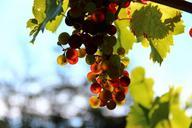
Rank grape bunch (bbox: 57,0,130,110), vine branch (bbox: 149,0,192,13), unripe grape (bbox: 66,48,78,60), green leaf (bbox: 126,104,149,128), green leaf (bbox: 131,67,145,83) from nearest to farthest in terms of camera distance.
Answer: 1. vine branch (bbox: 149,0,192,13)
2. grape bunch (bbox: 57,0,130,110)
3. unripe grape (bbox: 66,48,78,60)
4. green leaf (bbox: 126,104,149,128)
5. green leaf (bbox: 131,67,145,83)

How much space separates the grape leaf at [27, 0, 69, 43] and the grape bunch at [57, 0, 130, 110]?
0.10 ft

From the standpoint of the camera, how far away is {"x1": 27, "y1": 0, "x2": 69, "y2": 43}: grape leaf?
1225 mm

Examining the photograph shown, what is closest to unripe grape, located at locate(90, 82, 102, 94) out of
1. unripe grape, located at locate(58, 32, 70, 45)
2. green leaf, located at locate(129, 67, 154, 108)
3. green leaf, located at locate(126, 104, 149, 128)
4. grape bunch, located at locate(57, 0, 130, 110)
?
grape bunch, located at locate(57, 0, 130, 110)

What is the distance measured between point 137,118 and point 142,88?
220 millimetres

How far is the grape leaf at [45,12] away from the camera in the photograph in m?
1.22

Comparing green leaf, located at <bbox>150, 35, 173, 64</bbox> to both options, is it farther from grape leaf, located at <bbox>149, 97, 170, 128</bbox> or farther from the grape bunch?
grape leaf, located at <bbox>149, 97, 170, 128</bbox>

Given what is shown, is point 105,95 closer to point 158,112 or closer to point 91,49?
point 91,49

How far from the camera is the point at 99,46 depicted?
4.25ft

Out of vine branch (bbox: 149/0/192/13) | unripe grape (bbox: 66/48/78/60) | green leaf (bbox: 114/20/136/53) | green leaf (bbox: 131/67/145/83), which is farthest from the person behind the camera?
green leaf (bbox: 131/67/145/83)

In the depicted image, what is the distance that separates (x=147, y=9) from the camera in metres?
1.39

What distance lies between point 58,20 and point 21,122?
20.5 meters

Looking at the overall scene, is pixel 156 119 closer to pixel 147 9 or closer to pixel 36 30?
pixel 147 9

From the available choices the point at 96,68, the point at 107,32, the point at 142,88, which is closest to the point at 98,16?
the point at 107,32

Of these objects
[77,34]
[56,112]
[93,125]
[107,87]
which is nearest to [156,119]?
[107,87]
